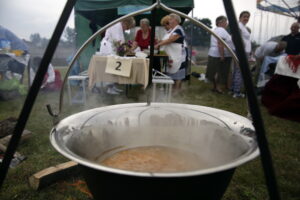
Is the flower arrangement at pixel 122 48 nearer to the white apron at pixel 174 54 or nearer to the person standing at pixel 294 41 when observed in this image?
the white apron at pixel 174 54

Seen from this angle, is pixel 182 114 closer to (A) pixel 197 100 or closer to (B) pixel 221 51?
(A) pixel 197 100

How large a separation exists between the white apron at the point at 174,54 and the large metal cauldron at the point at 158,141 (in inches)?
112

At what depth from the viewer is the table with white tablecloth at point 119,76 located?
333 centimetres

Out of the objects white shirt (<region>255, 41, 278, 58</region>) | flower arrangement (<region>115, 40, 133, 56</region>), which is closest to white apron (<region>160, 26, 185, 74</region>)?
flower arrangement (<region>115, 40, 133, 56</region>)

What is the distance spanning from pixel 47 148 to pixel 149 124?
4.35 feet

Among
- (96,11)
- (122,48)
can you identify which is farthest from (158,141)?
(96,11)

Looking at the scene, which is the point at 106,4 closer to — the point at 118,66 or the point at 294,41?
the point at 118,66

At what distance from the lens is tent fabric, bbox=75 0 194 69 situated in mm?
5250

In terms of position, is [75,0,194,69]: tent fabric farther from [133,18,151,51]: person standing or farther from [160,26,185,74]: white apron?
[160,26,185,74]: white apron

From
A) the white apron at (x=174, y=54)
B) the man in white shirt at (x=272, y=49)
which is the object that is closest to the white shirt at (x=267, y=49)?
the man in white shirt at (x=272, y=49)

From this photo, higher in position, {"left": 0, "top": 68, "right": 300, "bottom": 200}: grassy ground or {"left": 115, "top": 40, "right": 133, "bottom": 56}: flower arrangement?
{"left": 115, "top": 40, "right": 133, "bottom": 56}: flower arrangement

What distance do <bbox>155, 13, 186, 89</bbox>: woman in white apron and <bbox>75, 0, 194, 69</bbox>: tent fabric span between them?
58.7 inches

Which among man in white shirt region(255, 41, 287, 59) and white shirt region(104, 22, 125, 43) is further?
man in white shirt region(255, 41, 287, 59)

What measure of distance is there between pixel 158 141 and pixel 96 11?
5.01 m
